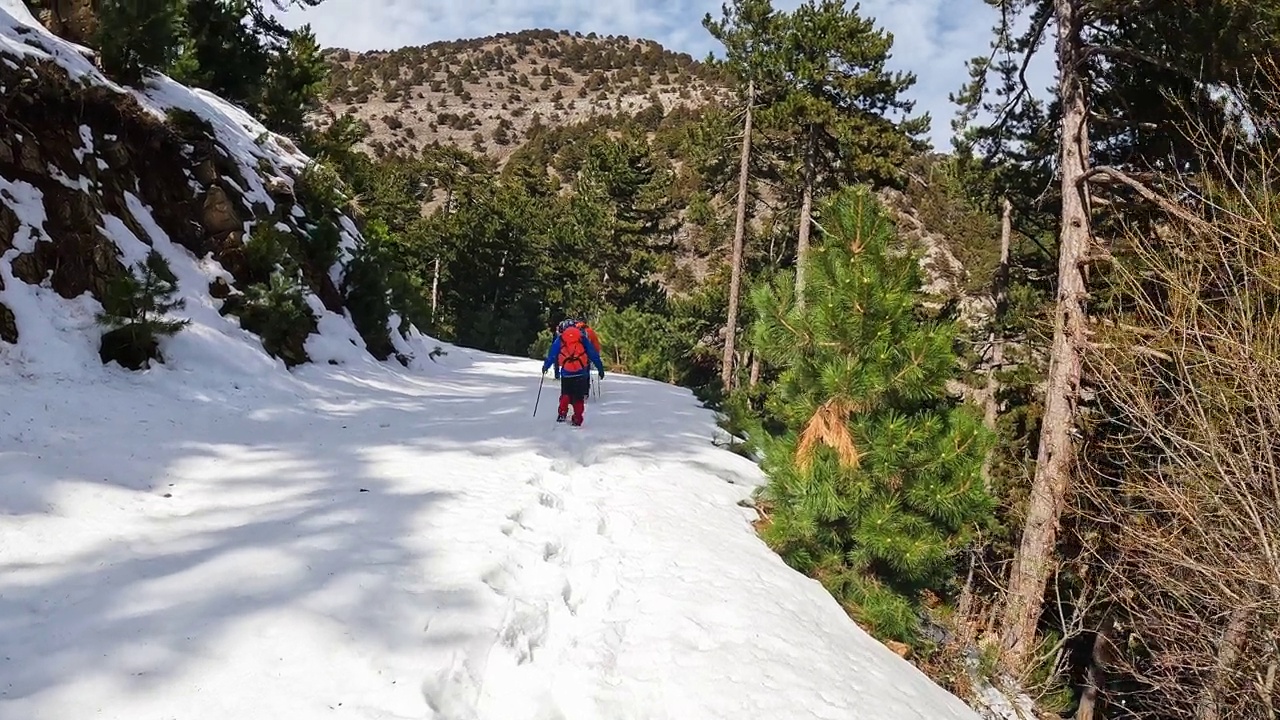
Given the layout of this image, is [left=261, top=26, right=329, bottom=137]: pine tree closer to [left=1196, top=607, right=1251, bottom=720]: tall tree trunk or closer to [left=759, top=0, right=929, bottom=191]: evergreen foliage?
[left=759, top=0, right=929, bottom=191]: evergreen foliage

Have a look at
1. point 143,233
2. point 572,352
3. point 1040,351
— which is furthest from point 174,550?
point 1040,351

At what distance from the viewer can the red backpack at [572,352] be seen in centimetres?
905

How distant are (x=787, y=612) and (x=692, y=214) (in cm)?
1690

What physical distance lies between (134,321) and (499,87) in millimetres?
79598

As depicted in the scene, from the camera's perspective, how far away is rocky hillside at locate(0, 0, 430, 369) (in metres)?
6.56

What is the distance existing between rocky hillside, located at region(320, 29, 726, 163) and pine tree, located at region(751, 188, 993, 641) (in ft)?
179

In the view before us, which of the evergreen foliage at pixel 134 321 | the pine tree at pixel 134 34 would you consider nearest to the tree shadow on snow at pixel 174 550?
the evergreen foliage at pixel 134 321

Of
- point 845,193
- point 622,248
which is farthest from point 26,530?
point 622,248

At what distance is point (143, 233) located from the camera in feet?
27.6

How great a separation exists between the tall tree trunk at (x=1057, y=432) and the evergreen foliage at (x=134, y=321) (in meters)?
9.41

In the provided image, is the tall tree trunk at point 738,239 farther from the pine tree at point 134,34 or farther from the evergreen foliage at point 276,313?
the pine tree at point 134,34

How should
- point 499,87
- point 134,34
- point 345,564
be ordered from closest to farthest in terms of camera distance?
point 345,564, point 134,34, point 499,87

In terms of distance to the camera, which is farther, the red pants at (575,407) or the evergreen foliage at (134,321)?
the red pants at (575,407)

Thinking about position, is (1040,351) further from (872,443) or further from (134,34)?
(134,34)
